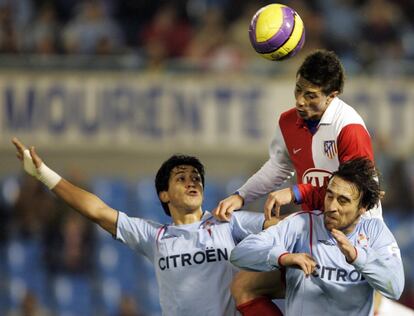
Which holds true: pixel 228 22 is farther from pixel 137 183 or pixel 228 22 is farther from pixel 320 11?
pixel 137 183

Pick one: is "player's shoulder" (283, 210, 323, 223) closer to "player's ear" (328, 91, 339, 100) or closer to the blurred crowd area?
"player's ear" (328, 91, 339, 100)

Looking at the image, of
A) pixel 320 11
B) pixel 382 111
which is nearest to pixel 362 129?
pixel 382 111

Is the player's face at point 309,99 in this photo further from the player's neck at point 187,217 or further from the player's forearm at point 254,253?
the player's neck at point 187,217

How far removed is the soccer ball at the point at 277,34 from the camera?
299 inches

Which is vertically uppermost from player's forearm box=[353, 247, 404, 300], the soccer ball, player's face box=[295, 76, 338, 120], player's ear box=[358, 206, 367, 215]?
the soccer ball

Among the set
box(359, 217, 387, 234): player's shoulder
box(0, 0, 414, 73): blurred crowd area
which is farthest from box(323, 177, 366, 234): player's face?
box(0, 0, 414, 73): blurred crowd area

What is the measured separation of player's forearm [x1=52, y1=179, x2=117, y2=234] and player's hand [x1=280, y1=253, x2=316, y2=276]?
1.43 meters

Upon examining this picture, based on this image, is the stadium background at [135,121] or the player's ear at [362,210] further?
the stadium background at [135,121]

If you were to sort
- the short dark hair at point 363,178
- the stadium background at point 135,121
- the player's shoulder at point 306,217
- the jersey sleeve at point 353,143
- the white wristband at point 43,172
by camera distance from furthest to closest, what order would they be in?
the stadium background at point 135,121 → the white wristband at point 43,172 → the jersey sleeve at point 353,143 → the player's shoulder at point 306,217 → the short dark hair at point 363,178

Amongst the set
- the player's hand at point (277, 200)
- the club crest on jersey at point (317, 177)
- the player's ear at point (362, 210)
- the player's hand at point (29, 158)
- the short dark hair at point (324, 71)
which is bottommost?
the player's ear at point (362, 210)

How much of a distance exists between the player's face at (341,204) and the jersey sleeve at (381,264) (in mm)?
147

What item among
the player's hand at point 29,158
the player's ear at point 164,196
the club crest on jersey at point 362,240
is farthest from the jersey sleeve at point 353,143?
the player's hand at point 29,158

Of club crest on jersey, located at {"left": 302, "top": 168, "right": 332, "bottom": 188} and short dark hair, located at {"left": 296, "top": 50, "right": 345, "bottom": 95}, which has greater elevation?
short dark hair, located at {"left": 296, "top": 50, "right": 345, "bottom": 95}

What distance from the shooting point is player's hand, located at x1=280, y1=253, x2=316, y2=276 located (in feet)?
21.1
